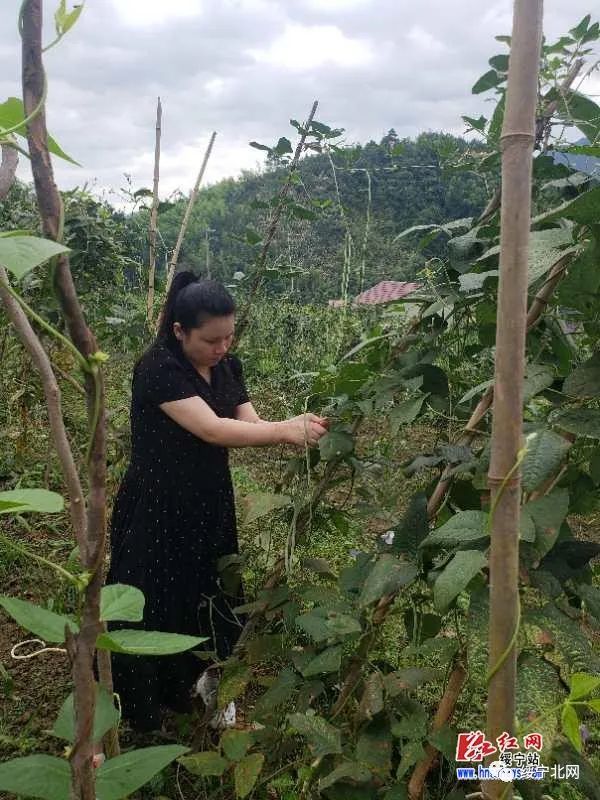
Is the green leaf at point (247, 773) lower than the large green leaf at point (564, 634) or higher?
lower

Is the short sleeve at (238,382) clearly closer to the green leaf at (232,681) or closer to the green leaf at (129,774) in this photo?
the green leaf at (232,681)

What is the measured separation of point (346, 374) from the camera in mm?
1178

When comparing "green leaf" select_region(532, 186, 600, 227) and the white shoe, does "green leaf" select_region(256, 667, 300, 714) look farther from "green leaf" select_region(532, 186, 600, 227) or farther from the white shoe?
"green leaf" select_region(532, 186, 600, 227)

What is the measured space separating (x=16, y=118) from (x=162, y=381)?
1.12m

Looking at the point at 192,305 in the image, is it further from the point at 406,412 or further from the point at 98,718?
the point at 98,718

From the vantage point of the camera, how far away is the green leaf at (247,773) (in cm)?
115

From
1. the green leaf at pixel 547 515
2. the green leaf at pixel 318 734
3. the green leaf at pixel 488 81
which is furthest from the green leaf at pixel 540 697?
the green leaf at pixel 488 81

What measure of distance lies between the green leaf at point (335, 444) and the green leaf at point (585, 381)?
0.44m

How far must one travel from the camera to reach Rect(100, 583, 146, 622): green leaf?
2.06 ft

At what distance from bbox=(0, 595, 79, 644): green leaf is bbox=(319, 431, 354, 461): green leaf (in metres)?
0.65

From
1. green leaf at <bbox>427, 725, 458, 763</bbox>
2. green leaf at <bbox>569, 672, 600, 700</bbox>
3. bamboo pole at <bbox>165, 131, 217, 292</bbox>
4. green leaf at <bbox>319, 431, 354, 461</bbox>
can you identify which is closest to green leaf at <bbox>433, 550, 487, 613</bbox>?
green leaf at <bbox>569, 672, 600, 700</bbox>

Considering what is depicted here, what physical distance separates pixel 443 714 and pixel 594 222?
74cm

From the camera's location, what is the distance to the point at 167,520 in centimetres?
177

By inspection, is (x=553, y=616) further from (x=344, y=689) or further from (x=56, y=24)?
(x=56, y=24)
